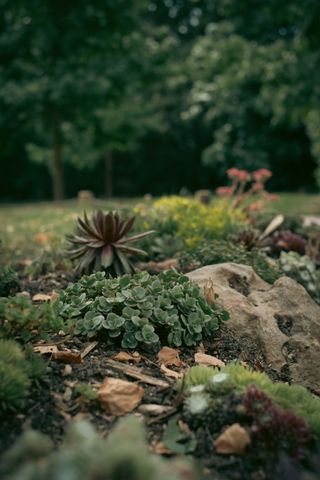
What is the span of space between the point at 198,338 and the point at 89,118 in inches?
488

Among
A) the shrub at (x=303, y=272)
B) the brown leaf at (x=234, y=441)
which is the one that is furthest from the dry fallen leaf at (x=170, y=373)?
the shrub at (x=303, y=272)

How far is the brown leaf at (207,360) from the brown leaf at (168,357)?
0.34 feet

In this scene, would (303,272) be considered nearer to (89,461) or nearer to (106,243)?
(106,243)

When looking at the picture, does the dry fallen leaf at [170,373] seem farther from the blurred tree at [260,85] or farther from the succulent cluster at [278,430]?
the blurred tree at [260,85]

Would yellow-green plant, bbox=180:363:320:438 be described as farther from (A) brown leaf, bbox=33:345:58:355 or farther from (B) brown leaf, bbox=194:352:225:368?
(A) brown leaf, bbox=33:345:58:355

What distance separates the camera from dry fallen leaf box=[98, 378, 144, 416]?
2.50 m

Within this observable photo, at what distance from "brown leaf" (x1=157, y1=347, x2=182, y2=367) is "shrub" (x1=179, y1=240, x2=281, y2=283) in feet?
5.06

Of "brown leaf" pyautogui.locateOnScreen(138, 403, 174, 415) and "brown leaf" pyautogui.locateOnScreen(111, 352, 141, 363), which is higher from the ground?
"brown leaf" pyautogui.locateOnScreen(111, 352, 141, 363)

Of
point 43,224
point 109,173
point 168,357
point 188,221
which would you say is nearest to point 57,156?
point 109,173

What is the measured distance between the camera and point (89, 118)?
15.0 meters

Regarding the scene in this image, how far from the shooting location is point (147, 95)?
23453 mm

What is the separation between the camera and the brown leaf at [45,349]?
2.91m

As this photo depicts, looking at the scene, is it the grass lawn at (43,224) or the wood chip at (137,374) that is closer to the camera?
the wood chip at (137,374)

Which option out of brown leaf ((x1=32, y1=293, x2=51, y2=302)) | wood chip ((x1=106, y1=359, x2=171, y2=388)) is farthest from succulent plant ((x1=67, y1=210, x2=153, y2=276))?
A: wood chip ((x1=106, y1=359, x2=171, y2=388))
